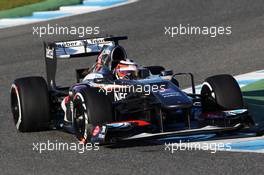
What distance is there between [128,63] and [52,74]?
1271mm

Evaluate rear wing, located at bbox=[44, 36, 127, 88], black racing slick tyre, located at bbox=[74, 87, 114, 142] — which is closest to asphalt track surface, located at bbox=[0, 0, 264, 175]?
black racing slick tyre, located at bbox=[74, 87, 114, 142]

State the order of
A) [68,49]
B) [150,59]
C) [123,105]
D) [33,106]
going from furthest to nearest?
[150,59] < [68,49] < [33,106] < [123,105]

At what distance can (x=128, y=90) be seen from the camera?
1116 cm

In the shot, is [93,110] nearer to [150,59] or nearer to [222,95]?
[222,95]

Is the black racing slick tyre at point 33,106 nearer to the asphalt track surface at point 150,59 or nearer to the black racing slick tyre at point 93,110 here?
the asphalt track surface at point 150,59

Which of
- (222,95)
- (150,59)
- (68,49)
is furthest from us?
(150,59)

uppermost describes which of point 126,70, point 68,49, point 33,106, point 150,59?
point 68,49

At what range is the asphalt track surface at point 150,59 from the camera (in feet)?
31.4

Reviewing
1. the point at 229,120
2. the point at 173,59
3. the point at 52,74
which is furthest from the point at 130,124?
the point at 173,59

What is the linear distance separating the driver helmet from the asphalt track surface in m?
0.95

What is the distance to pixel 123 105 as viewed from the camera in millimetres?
10992

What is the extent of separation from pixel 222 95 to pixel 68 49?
→ 2365mm

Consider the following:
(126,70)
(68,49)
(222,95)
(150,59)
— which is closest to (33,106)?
(126,70)

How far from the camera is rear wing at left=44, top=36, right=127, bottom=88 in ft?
40.7
